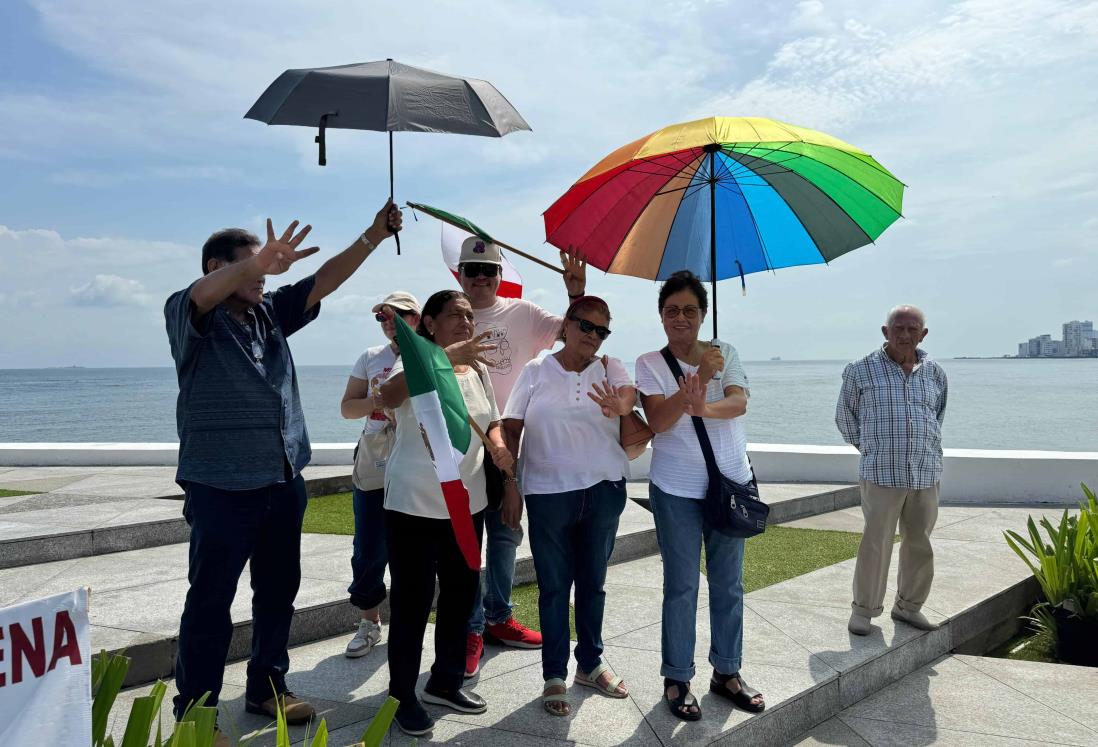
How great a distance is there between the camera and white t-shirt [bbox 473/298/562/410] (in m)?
3.62

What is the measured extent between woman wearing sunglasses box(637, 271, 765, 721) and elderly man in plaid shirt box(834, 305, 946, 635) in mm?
1273

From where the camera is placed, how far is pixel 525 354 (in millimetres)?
3656

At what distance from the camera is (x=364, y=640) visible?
401 cm

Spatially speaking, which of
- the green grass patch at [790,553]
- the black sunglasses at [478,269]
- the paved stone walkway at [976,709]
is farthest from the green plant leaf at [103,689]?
the green grass patch at [790,553]

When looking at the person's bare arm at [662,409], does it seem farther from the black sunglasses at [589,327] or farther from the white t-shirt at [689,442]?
the black sunglasses at [589,327]

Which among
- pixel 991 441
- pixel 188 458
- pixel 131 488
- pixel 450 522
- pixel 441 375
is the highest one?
pixel 441 375

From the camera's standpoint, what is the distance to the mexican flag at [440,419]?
9.18 feet

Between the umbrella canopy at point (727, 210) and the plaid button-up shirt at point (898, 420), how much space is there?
3.28ft

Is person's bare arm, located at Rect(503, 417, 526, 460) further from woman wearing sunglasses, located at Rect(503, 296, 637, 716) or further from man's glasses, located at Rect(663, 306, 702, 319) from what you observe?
man's glasses, located at Rect(663, 306, 702, 319)

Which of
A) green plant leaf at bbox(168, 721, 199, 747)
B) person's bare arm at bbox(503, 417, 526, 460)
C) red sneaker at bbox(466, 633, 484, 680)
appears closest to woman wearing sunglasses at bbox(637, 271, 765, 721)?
person's bare arm at bbox(503, 417, 526, 460)

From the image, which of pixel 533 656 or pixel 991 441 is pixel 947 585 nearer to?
pixel 533 656

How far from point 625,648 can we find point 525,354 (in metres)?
1.60

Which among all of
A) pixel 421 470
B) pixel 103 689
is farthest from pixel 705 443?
pixel 103 689

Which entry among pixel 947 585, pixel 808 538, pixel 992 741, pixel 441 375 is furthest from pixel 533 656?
pixel 808 538
